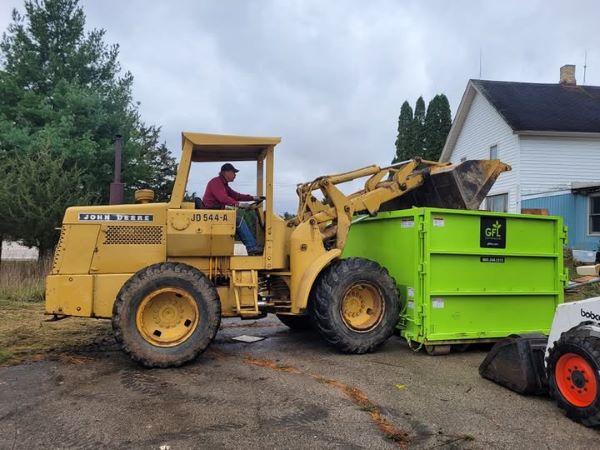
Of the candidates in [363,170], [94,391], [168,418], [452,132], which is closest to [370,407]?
[168,418]

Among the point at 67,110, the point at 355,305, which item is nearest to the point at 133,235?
the point at 355,305

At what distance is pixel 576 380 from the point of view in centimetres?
439

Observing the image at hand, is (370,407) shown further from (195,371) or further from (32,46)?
(32,46)

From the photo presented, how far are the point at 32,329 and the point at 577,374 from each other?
24.1 feet

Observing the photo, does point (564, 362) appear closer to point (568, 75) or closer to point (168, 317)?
point (168, 317)

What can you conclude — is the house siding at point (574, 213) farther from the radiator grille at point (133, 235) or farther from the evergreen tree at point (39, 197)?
the radiator grille at point (133, 235)

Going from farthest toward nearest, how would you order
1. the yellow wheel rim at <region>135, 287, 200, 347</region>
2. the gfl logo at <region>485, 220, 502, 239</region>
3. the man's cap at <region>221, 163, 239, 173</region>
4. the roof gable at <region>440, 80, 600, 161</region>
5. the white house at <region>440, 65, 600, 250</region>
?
1. the roof gable at <region>440, 80, 600, 161</region>
2. the white house at <region>440, 65, 600, 250</region>
3. the gfl logo at <region>485, 220, 502, 239</region>
4. the man's cap at <region>221, 163, 239, 173</region>
5. the yellow wheel rim at <region>135, 287, 200, 347</region>

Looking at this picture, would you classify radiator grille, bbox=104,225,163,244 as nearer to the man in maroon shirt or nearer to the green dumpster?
the man in maroon shirt

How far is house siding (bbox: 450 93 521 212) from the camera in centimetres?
1988

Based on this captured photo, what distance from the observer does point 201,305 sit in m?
5.91

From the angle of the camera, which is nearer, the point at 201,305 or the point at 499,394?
the point at 499,394

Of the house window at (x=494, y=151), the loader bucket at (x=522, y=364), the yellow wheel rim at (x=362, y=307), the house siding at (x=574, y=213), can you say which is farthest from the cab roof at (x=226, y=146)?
the house window at (x=494, y=151)

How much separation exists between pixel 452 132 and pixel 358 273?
67.6 feet

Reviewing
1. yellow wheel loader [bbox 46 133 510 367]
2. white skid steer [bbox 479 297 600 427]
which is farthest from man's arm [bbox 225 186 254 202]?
white skid steer [bbox 479 297 600 427]
